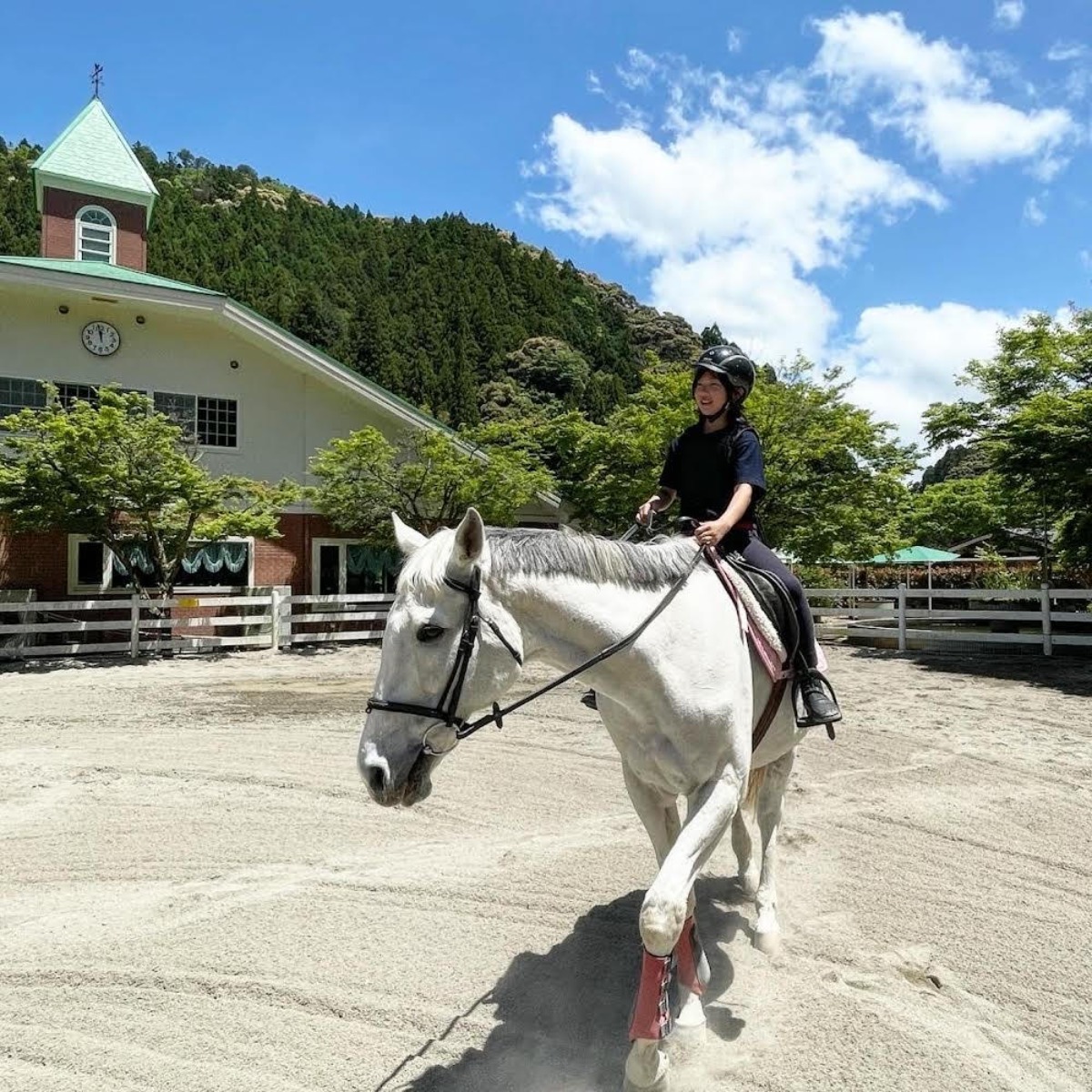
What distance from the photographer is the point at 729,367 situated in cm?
326

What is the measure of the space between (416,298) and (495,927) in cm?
6974

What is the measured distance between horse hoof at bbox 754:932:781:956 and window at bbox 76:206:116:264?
2296 centimetres

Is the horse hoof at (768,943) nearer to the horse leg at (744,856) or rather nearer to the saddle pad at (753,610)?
the horse leg at (744,856)

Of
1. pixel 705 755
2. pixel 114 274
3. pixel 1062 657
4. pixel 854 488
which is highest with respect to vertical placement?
pixel 114 274

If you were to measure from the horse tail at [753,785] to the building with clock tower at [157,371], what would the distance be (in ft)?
50.3

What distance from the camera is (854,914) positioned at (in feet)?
12.1

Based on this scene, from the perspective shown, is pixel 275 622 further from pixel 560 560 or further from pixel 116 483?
Result: pixel 560 560

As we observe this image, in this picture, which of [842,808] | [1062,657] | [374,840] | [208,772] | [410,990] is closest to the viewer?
[410,990]

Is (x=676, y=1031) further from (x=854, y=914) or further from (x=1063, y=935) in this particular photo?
(x=1063, y=935)

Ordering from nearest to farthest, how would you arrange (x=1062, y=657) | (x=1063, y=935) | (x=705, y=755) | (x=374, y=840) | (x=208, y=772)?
(x=705, y=755)
(x=1063, y=935)
(x=374, y=840)
(x=208, y=772)
(x=1062, y=657)

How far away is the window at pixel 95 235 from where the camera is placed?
19.7m

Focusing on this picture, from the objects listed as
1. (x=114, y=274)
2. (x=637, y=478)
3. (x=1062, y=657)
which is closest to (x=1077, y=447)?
(x=1062, y=657)

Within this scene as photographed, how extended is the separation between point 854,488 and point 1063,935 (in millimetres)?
14460

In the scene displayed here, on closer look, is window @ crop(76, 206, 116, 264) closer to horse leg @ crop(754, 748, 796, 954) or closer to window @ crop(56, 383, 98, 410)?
window @ crop(56, 383, 98, 410)
